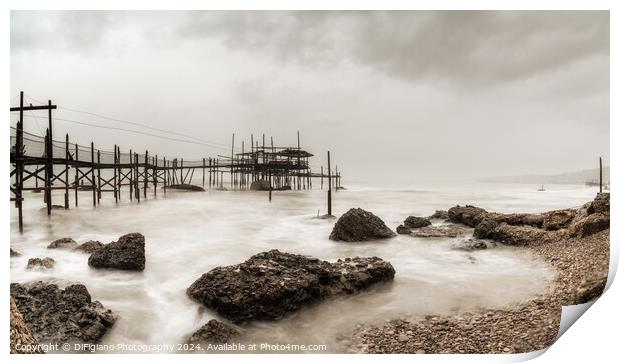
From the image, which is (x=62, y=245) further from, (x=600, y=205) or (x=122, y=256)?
(x=600, y=205)

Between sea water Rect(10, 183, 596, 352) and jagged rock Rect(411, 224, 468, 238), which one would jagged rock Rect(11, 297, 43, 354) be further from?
jagged rock Rect(411, 224, 468, 238)

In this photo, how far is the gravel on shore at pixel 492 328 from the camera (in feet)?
13.1

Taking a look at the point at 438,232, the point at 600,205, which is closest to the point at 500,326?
the point at 600,205

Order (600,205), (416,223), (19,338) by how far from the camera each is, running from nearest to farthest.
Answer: (19,338)
(600,205)
(416,223)

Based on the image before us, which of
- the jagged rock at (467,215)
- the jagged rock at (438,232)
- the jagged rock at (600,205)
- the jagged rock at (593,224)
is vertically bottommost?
the jagged rock at (438,232)

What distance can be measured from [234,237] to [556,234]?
24.9ft

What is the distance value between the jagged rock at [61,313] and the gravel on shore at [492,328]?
3097mm

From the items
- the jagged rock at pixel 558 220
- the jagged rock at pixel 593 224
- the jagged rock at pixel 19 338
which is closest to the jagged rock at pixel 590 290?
the jagged rock at pixel 593 224

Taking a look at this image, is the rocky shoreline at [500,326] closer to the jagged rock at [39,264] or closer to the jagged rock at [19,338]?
the jagged rock at [19,338]

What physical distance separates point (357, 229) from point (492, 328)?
5163mm

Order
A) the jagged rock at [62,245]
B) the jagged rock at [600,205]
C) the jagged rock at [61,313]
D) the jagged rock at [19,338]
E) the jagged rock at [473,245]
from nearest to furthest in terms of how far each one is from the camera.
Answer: the jagged rock at [19,338]
the jagged rock at [61,313]
the jagged rock at [600,205]
the jagged rock at [62,245]
the jagged rock at [473,245]

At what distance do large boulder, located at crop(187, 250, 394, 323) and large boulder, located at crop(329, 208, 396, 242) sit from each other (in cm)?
310

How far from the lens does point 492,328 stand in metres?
4.20

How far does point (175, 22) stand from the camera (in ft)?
18.2
